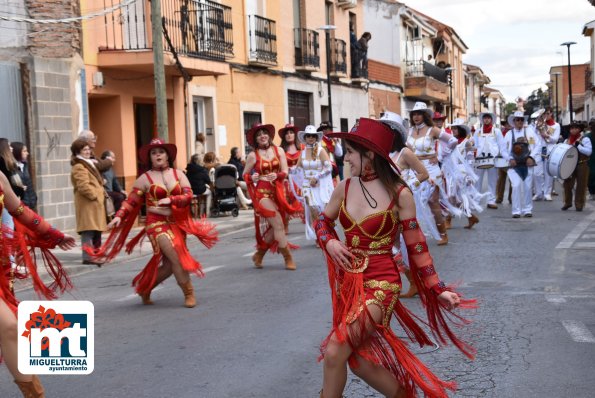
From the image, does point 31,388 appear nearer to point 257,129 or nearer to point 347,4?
point 257,129

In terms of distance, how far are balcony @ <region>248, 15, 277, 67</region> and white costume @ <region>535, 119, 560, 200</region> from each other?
876 cm

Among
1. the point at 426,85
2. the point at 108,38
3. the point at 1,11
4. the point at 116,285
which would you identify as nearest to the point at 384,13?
the point at 426,85

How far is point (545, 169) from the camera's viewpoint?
20.8 meters

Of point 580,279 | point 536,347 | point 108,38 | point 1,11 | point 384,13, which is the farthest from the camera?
point 384,13

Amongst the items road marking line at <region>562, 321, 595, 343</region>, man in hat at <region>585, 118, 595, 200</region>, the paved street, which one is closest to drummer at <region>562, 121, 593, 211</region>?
man in hat at <region>585, 118, 595, 200</region>

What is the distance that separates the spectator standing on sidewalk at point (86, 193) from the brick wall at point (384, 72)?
27.4 m

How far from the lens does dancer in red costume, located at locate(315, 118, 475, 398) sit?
15.0 feet

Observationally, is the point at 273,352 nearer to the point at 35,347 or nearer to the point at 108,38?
the point at 35,347

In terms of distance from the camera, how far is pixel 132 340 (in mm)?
7379

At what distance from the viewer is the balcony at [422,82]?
45594 millimetres

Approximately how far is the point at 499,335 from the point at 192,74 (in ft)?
51.4

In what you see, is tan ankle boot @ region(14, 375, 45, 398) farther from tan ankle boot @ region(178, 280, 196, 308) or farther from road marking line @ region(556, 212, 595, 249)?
road marking line @ region(556, 212, 595, 249)

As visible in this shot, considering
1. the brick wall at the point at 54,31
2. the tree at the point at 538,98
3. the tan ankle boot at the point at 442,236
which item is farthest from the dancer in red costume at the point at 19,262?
the tree at the point at 538,98

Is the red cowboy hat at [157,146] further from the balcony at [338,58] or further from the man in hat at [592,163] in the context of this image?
the balcony at [338,58]
